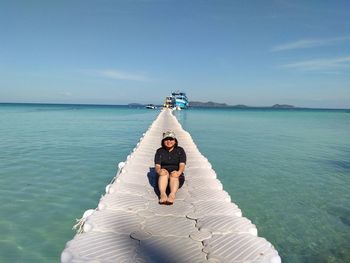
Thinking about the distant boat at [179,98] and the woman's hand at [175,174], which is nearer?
the woman's hand at [175,174]

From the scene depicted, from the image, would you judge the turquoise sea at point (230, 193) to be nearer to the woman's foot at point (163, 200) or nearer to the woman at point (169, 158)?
the woman's foot at point (163, 200)

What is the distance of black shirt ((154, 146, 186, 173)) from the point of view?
719 centimetres

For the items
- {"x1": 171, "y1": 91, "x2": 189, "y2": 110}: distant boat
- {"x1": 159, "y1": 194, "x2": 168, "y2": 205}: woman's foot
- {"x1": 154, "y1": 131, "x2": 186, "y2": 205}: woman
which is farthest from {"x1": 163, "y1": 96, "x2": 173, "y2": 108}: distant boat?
{"x1": 159, "y1": 194, "x2": 168, "y2": 205}: woman's foot

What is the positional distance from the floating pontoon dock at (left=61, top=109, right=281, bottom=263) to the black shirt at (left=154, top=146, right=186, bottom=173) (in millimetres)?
710

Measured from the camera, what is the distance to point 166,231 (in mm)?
5168

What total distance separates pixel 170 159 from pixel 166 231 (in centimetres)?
228

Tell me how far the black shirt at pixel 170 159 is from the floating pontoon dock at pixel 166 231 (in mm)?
710

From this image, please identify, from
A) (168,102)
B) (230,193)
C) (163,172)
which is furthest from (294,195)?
(168,102)

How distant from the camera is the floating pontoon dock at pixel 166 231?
431 centimetres

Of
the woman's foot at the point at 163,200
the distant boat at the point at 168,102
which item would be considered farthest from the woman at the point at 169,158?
the distant boat at the point at 168,102

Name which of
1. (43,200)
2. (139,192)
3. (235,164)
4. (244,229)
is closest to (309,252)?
(244,229)

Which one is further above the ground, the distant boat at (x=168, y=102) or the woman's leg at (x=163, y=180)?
the distant boat at (x=168, y=102)

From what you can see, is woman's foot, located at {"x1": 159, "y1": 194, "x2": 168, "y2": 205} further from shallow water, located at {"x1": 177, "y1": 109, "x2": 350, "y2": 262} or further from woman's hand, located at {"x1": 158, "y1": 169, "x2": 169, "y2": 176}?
shallow water, located at {"x1": 177, "y1": 109, "x2": 350, "y2": 262}

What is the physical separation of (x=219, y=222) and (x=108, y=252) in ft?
7.00
